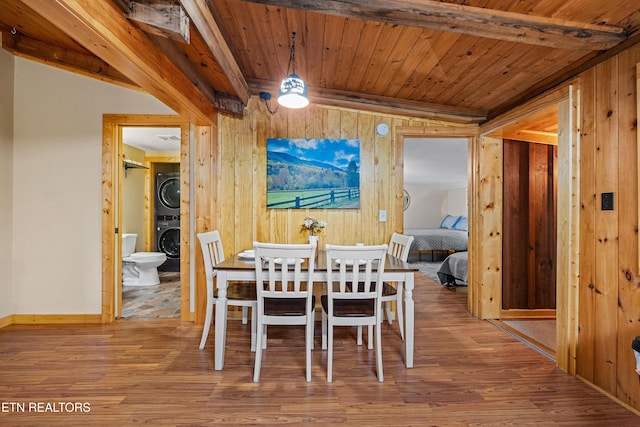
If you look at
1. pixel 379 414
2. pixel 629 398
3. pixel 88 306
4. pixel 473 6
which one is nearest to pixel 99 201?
pixel 88 306

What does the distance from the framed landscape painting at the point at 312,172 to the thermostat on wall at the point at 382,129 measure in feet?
0.81

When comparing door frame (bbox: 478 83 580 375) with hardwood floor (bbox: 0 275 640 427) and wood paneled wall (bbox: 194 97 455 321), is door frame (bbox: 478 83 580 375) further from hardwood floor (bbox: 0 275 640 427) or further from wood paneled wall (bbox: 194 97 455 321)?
wood paneled wall (bbox: 194 97 455 321)

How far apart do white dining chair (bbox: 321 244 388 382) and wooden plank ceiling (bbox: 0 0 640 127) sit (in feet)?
4.43

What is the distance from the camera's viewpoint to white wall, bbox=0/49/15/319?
293 cm

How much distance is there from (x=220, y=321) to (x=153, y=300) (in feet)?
6.79

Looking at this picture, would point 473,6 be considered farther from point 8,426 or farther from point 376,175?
point 8,426

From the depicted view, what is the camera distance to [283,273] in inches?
80.5

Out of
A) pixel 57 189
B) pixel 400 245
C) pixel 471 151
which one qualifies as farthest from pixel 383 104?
pixel 57 189

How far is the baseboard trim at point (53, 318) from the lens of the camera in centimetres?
304

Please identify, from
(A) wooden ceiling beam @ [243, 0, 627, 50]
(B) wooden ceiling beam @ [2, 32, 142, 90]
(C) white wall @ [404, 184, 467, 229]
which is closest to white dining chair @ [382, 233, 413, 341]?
(A) wooden ceiling beam @ [243, 0, 627, 50]

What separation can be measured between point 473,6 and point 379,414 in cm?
229

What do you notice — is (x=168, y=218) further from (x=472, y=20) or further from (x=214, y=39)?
(x=472, y=20)

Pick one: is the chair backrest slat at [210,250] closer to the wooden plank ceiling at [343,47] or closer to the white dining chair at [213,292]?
the white dining chair at [213,292]

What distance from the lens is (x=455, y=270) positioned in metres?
4.41
